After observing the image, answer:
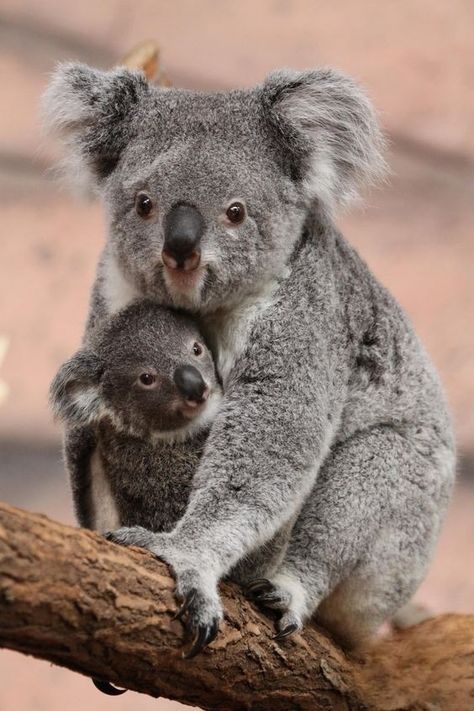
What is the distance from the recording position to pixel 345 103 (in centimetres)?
358

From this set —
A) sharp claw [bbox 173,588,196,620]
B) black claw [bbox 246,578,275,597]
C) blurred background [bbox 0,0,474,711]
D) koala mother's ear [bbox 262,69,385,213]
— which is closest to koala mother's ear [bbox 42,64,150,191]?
koala mother's ear [bbox 262,69,385,213]

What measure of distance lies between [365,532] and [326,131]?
1387 mm

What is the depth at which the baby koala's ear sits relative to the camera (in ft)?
10.8

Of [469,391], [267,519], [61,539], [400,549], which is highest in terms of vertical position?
[469,391]

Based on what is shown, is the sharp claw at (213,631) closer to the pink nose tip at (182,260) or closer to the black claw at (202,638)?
the black claw at (202,638)

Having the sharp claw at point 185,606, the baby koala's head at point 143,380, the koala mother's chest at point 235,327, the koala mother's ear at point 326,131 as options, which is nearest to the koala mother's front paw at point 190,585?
the sharp claw at point 185,606

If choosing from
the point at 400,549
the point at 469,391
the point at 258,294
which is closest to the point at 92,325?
the point at 258,294

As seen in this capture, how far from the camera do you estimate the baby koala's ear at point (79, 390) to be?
10.8 feet

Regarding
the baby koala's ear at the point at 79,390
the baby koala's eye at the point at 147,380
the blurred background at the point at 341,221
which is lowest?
the baby koala's ear at the point at 79,390

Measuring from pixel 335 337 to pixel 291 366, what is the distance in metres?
0.30

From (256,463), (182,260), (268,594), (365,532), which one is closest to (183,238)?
(182,260)

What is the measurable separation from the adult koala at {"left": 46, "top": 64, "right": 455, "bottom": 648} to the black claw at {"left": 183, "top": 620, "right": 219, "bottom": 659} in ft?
0.50

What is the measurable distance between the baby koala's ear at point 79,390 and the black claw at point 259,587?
729 mm

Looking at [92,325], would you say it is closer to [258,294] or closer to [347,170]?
[258,294]
